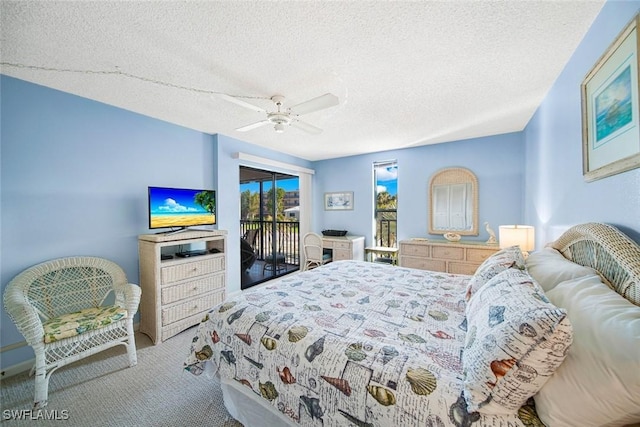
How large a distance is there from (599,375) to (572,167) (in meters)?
1.64

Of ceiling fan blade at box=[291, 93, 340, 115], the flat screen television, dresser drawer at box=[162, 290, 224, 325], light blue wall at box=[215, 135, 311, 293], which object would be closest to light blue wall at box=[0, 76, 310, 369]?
the flat screen television

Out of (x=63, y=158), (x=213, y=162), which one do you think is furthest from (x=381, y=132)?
(x=63, y=158)

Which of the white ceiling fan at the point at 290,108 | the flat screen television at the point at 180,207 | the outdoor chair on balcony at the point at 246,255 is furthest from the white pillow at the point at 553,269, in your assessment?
the outdoor chair on balcony at the point at 246,255

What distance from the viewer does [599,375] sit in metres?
0.69

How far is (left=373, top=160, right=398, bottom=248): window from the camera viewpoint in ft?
14.8

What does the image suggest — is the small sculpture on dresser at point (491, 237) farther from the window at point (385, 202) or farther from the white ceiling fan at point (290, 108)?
the white ceiling fan at point (290, 108)

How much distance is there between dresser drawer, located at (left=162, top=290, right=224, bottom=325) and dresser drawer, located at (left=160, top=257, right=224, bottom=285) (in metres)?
0.28

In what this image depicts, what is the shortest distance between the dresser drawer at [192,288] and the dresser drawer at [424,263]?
2.75 metres

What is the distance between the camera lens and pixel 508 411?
0.81m

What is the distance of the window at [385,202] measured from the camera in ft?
14.8

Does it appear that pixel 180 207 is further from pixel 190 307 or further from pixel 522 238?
pixel 522 238

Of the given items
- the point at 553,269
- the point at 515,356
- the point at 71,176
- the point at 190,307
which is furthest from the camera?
the point at 190,307

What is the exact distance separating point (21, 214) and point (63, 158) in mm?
579

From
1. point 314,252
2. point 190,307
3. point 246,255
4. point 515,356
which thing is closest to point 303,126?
point 515,356
